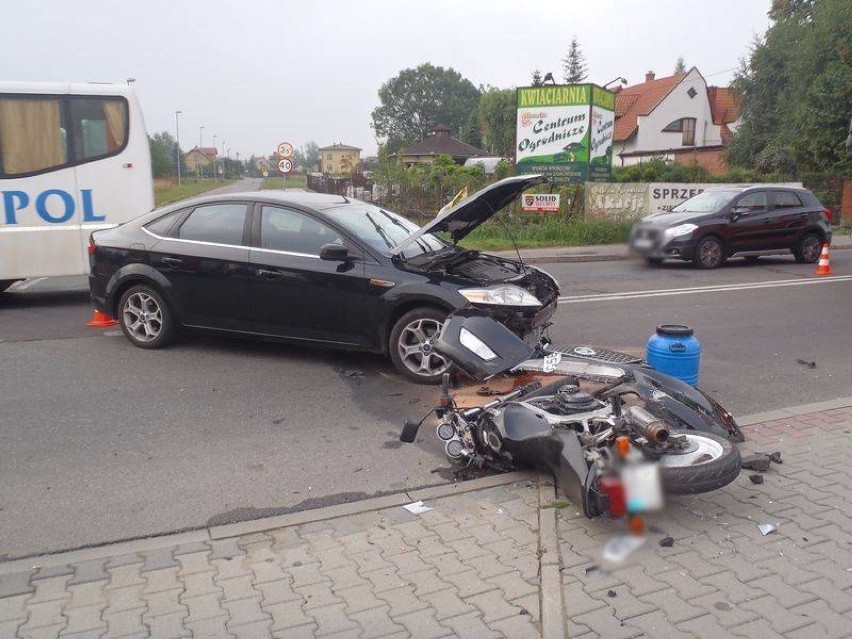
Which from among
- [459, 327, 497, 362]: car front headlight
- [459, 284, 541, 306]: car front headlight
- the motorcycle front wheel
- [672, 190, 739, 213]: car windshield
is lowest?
the motorcycle front wheel

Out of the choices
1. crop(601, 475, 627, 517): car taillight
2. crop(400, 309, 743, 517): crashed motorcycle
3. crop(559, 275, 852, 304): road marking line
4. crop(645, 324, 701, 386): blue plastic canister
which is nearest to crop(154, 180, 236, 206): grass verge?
crop(559, 275, 852, 304): road marking line

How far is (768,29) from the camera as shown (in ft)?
126

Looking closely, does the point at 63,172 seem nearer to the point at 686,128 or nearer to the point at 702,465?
the point at 702,465

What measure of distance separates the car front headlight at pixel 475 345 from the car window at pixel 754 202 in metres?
8.45

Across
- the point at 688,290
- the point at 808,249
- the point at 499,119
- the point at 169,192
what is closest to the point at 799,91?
the point at 808,249

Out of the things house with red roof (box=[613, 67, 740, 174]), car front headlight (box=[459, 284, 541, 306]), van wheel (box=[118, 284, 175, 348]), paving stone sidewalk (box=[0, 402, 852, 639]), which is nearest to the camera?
paving stone sidewalk (box=[0, 402, 852, 639])

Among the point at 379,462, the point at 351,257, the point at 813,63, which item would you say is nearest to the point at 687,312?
the point at 351,257

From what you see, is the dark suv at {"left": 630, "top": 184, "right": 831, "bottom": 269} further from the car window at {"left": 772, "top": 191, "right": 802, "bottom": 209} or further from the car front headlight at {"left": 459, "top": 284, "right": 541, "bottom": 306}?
the car front headlight at {"left": 459, "top": 284, "right": 541, "bottom": 306}

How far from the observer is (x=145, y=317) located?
7.75 meters

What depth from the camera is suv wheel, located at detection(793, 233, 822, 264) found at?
52.7 ft

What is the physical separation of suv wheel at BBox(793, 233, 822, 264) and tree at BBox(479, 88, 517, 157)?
2597 inches

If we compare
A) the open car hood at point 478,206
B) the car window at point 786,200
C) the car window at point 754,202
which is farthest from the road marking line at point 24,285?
the car window at point 786,200

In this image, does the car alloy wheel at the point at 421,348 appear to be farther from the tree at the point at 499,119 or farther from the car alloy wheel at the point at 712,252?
the tree at the point at 499,119

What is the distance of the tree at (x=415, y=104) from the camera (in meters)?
115
